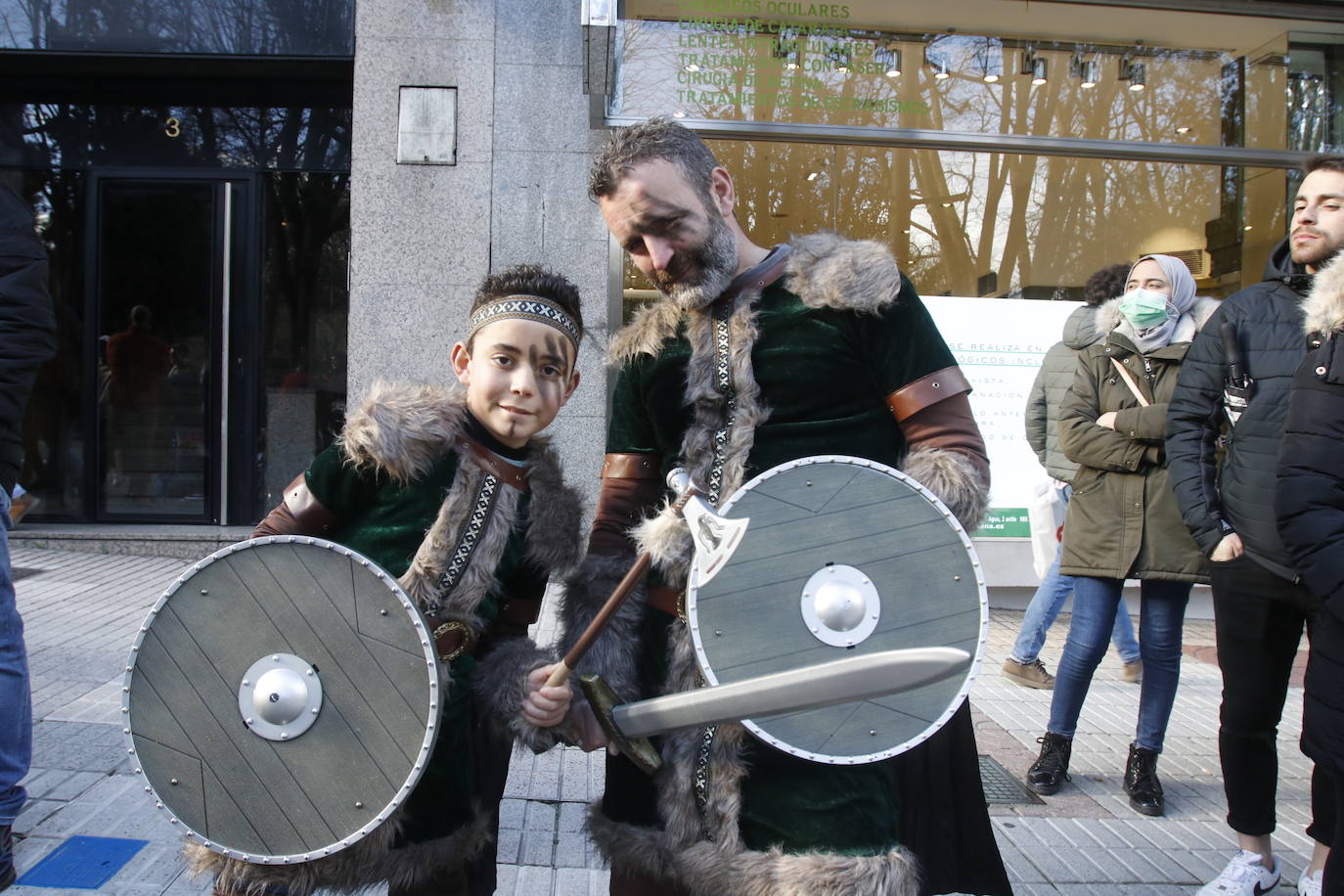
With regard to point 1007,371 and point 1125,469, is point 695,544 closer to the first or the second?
point 1125,469

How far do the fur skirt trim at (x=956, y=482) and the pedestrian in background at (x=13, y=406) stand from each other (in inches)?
85.2

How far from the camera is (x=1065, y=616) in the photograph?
6602mm

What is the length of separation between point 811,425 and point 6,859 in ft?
7.69

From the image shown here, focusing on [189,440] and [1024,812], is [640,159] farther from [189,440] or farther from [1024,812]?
[189,440]

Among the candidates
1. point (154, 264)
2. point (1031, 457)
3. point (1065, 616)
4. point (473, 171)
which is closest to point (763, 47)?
point (473, 171)

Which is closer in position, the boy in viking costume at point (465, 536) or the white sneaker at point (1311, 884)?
the boy in viking costume at point (465, 536)

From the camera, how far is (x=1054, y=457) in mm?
4895

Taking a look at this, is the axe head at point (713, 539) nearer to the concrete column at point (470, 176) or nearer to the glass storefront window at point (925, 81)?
the concrete column at point (470, 176)

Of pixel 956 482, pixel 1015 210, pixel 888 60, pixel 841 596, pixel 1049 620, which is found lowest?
pixel 1049 620

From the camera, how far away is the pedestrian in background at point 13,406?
2475 mm

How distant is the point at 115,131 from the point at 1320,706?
25.9 ft

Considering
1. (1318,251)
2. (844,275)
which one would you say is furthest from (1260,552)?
(844,275)

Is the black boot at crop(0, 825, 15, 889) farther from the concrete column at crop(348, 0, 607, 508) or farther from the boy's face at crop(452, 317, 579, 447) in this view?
the concrete column at crop(348, 0, 607, 508)

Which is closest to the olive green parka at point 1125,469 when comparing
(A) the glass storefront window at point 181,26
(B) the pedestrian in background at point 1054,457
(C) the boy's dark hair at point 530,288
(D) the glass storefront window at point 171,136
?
(B) the pedestrian in background at point 1054,457
